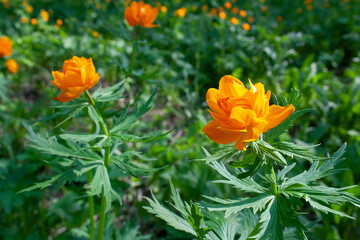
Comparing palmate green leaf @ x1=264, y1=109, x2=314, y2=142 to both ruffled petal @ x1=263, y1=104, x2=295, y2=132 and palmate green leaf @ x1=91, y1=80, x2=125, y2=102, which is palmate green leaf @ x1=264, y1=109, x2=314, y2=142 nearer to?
ruffled petal @ x1=263, y1=104, x2=295, y2=132

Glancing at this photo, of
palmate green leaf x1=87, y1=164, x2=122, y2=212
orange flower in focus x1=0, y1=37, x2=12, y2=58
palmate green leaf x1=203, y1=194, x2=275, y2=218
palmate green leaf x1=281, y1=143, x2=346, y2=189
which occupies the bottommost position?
orange flower in focus x1=0, y1=37, x2=12, y2=58

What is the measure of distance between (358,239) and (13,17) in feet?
17.4

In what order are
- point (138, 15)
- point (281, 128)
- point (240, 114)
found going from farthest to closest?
point (138, 15), point (281, 128), point (240, 114)

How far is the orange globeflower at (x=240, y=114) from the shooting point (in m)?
0.70

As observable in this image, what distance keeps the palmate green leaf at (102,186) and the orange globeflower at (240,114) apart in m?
0.42

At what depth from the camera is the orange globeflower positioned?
0.70m

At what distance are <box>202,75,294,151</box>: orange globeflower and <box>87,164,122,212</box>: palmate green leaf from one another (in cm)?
42

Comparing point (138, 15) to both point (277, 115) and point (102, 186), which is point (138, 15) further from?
point (277, 115)

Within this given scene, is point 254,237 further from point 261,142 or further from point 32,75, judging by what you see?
point 32,75

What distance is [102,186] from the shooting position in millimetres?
1043

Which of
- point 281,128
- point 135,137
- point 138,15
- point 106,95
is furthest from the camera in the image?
point 138,15

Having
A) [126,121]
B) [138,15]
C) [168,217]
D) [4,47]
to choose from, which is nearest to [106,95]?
[126,121]

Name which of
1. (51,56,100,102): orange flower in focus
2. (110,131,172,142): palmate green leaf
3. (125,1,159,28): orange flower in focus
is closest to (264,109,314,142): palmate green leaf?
(110,131,172,142): palmate green leaf

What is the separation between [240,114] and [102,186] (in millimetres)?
570
